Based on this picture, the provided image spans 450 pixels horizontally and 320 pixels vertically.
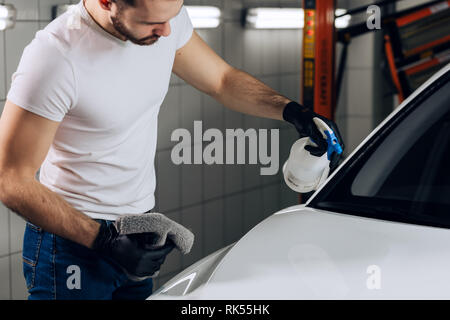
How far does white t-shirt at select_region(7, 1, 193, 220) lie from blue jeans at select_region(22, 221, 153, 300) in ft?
0.40

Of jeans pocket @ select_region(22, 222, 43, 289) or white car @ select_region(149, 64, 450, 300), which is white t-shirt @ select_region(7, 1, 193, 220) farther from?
white car @ select_region(149, 64, 450, 300)

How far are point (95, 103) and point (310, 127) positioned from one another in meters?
0.59

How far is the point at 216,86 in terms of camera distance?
2.31 metres

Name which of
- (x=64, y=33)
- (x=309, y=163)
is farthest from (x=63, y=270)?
(x=309, y=163)

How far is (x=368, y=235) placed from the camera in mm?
1555

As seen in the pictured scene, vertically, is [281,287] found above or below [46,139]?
below

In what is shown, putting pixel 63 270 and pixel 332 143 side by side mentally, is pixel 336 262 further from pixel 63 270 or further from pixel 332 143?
pixel 63 270

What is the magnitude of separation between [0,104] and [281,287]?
5.35 ft

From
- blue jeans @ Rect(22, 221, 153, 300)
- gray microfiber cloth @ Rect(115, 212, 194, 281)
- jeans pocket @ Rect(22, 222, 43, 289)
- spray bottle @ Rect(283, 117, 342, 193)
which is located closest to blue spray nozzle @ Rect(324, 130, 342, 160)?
spray bottle @ Rect(283, 117, 342, 193)

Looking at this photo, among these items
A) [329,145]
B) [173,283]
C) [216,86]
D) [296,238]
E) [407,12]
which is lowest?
[173,283]

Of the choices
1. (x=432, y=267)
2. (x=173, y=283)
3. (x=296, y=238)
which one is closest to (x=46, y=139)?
(x=173, y=283)

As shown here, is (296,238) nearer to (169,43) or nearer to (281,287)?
(281,287)

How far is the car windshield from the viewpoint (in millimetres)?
1687
